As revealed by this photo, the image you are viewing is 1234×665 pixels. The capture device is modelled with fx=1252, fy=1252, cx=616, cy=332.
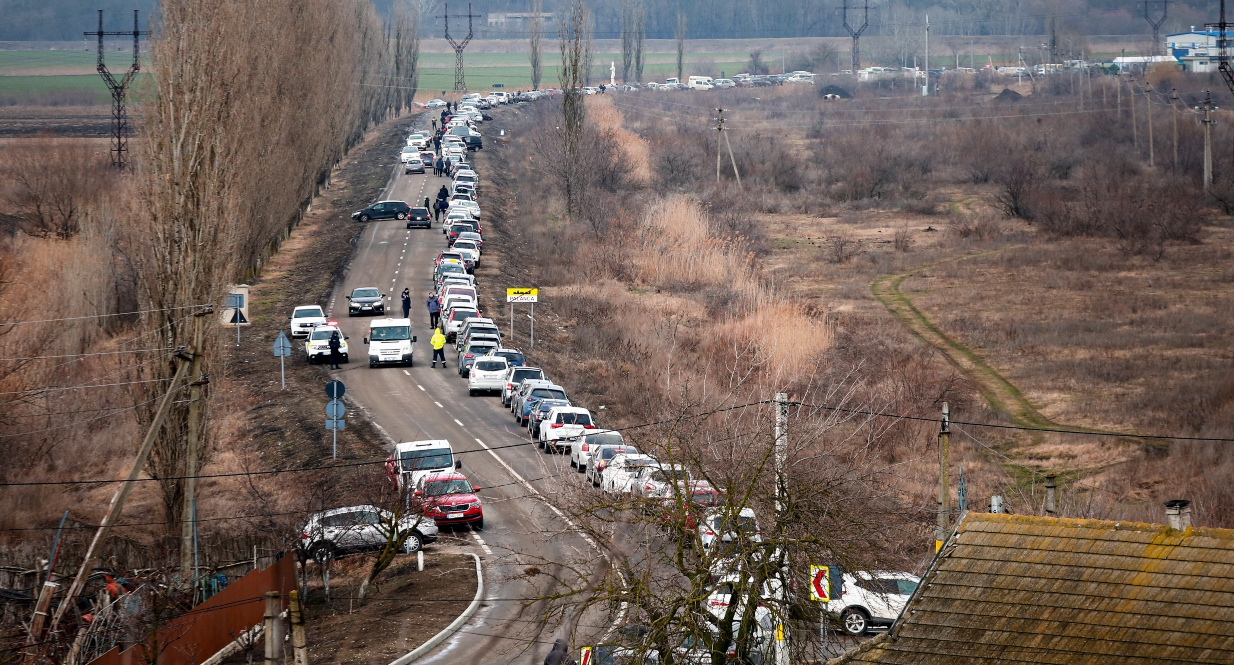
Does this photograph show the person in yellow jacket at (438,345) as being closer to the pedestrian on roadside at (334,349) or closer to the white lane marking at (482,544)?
the pedestrian on roadside at (334,349)

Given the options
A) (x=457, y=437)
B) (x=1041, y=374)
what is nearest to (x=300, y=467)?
(x=457, y=437)

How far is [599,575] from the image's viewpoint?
21.0m

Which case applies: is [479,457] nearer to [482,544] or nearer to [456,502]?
[456,502]

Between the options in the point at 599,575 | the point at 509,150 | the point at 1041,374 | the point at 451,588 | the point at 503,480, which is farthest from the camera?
the point at 509,150

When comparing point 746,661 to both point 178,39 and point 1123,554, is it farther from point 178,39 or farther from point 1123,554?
point 178,39

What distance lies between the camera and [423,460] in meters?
29.2

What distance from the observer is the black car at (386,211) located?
74.9 m

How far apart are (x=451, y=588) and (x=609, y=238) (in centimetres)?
4637

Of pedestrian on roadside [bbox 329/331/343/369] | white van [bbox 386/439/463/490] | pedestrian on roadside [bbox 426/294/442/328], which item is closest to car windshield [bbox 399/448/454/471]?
white van [bbox 386/439/463/490]

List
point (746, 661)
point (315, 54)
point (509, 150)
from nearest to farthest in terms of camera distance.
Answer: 1. point (746, 661)
2. point (315, 54)
3. point (509, 150)

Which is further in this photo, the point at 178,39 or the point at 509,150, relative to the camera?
the point at 509,150

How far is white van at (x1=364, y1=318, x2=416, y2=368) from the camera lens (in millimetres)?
44625

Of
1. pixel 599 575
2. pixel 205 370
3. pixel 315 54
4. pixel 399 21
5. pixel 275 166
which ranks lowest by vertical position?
pixel 599 575

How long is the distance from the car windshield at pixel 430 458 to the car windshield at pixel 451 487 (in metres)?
0.78
